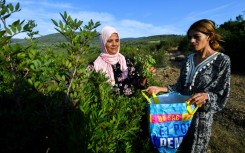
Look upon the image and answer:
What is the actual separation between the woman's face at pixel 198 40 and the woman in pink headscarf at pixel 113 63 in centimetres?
112

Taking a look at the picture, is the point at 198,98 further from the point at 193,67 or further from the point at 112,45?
the point at 112,45

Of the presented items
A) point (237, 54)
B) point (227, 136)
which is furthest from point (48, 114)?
point (237, 54)

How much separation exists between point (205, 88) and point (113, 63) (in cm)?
175

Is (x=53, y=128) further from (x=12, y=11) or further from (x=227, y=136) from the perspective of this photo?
(x=227, y=136)

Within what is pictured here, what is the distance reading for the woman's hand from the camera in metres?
2.83

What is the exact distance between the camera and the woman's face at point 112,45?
4445 mm

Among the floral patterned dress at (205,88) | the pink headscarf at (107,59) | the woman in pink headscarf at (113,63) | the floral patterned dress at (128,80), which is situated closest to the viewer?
the floral patterned dress at (205,88)

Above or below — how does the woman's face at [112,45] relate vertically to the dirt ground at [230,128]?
above

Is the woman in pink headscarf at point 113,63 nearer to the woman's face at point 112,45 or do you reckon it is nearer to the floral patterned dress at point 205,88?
the woman's face at point 112,45

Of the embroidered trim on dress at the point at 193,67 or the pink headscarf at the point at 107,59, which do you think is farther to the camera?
the pink headscarf at the point at 107,59

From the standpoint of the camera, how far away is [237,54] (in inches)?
532

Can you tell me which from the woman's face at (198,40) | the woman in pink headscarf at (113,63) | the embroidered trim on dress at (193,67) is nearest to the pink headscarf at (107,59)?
the woman in pink headscarf at (113,63)

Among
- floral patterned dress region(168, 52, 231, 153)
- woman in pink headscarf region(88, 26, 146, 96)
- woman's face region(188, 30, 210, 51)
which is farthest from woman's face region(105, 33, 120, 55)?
woman's face region(188, 30, 210, 51)

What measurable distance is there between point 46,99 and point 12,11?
0.67 m
